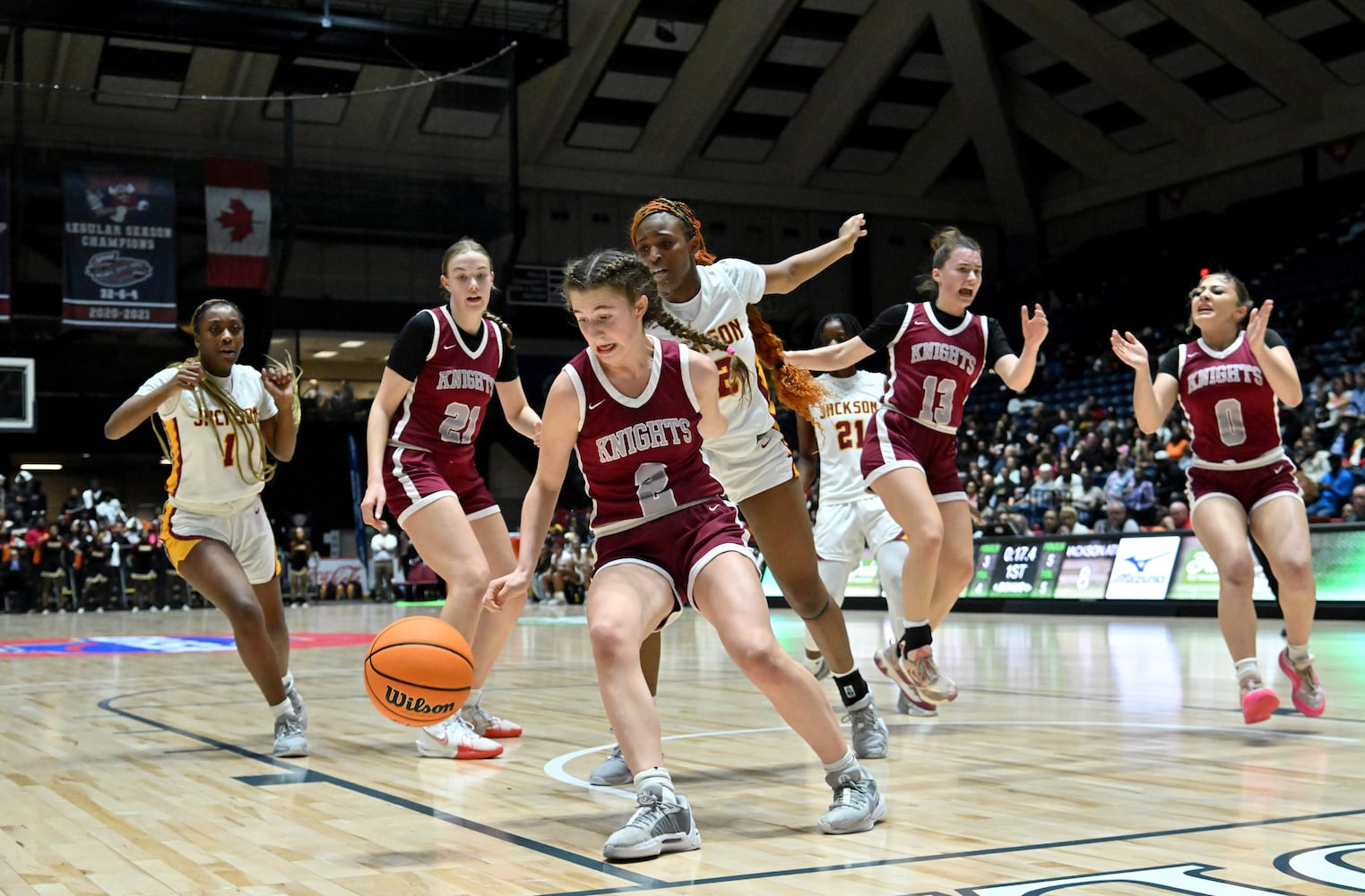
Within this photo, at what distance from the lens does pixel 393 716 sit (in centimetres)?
450

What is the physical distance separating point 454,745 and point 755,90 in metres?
27.4

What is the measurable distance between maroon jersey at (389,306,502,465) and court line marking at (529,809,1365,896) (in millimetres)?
2919

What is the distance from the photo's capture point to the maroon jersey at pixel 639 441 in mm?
4211

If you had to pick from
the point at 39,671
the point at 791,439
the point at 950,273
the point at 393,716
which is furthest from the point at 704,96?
the point at 393,716

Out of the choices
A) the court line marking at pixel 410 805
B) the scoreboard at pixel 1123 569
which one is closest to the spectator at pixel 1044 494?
the scoreboard at pixel 1123 569

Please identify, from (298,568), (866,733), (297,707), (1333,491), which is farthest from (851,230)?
(298,568)

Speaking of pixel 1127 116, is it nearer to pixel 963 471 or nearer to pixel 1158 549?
pixel 963 471

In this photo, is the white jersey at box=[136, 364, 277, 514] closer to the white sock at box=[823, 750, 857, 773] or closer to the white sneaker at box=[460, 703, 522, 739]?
the white sneaker at box=[460, 703, 522, 739]

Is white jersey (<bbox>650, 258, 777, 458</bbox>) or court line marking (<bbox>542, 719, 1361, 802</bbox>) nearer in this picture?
white jersey (<bbox>650, 258, 777, 458</bbox>)

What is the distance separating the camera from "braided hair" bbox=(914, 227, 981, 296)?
661cm

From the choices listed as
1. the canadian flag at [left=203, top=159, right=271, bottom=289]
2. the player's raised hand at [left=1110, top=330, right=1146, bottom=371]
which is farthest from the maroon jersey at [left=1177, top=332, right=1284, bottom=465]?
the canadian flag at [left=203, top=159, right=271, bottom=289]

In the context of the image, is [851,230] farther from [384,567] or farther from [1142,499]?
[384,567]

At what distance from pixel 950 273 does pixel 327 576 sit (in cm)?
2316

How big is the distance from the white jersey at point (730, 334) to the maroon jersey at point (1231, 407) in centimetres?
234
